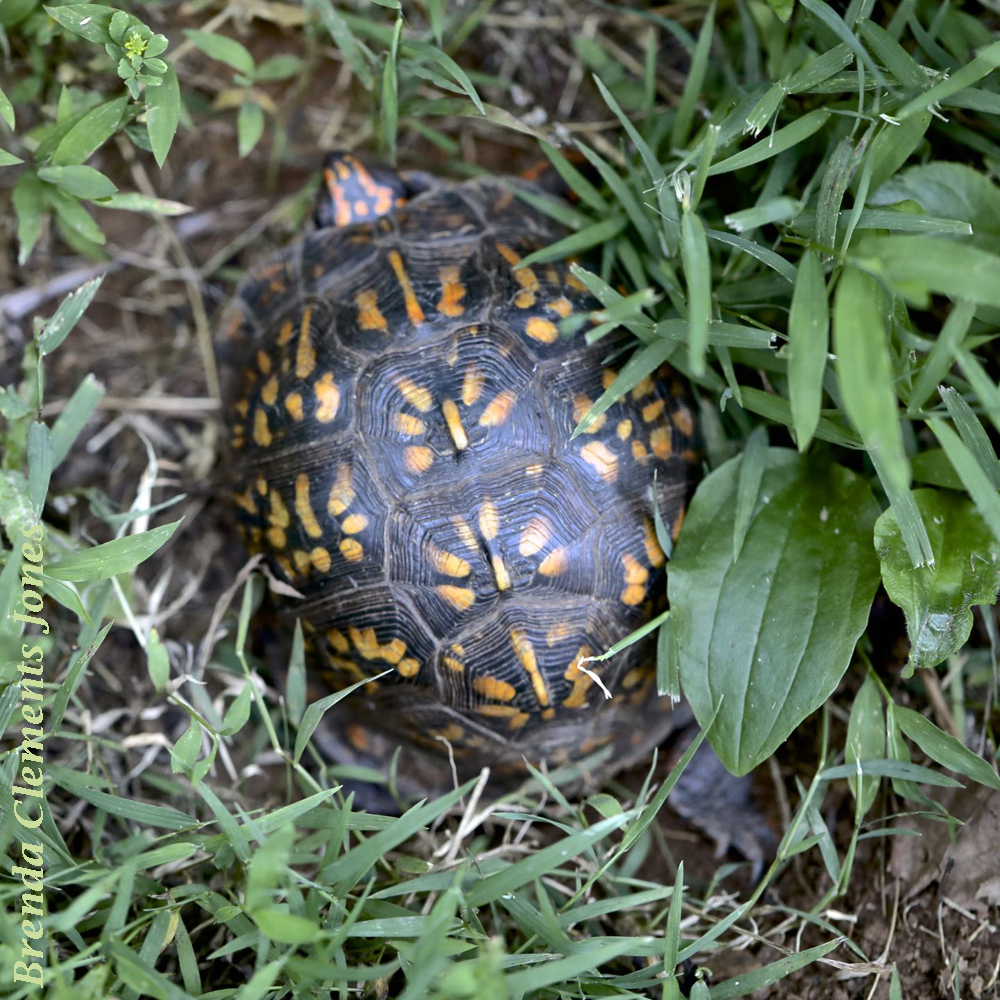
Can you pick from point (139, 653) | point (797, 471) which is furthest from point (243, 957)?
point (797, 471)

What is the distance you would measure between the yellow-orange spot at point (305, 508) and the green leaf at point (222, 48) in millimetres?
934

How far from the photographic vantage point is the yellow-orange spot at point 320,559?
1.72m

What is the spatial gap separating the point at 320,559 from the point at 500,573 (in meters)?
0.40

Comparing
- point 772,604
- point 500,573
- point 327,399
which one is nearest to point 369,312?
point 327,399

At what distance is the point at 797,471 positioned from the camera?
1713 mm

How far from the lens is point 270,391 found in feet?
5.99

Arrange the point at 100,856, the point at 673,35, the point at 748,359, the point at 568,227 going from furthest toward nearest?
the point at 673,35
the point at 568,227
the point at 748,359
the point at 100,856

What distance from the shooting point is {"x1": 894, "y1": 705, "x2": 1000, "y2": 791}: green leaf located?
5.08ft

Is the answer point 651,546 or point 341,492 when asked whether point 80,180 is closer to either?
point 341,492

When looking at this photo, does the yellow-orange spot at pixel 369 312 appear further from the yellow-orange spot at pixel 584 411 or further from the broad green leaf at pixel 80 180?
the broad green leaf at pixel 80 180

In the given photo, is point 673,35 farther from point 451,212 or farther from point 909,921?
point 909,921

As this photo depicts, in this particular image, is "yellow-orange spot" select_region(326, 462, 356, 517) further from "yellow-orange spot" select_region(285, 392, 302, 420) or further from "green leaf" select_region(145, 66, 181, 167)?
"green leaf" select_region(145, 66, 181, 167)

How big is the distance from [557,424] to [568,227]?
22.4 inches

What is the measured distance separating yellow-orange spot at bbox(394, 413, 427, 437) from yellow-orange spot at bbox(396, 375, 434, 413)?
0.02 m
